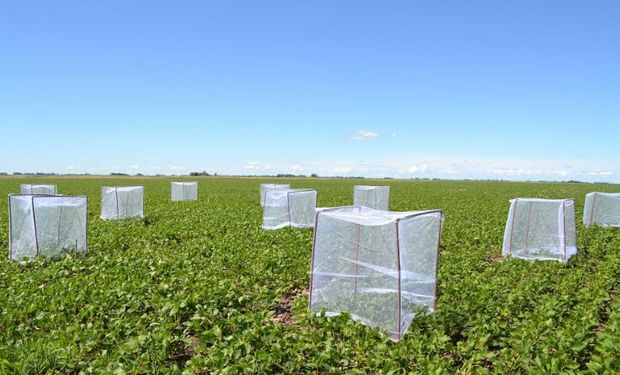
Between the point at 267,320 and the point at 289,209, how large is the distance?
9.17 meters

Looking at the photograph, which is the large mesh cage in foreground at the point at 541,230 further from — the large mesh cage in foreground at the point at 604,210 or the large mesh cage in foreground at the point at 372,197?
the large mesh cage in foreground at the point at 372,197

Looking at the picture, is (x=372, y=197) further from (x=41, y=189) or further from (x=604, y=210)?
(x=41, y=189)

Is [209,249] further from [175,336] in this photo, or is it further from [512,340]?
[512,340]

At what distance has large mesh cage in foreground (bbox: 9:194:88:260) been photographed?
9.96 metres

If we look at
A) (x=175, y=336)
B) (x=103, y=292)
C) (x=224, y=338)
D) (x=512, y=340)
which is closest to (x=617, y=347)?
(x=512, y=340)

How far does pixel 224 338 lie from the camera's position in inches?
223

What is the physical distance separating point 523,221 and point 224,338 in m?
8.31

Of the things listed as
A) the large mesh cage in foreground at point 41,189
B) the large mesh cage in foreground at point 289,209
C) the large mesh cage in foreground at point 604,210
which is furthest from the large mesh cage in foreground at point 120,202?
the large mesh cage in foreground at point 604,210

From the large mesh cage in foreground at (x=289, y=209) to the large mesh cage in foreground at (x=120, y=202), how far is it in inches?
209

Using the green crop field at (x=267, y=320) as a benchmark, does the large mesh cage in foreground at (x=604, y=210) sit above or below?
above

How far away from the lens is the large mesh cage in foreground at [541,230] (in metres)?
10.6

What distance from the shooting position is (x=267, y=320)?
6.41 meters

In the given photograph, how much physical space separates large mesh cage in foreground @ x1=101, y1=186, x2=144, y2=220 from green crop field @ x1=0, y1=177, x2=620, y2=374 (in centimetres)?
702

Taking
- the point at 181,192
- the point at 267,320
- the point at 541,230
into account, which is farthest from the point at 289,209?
the point at 181,192
